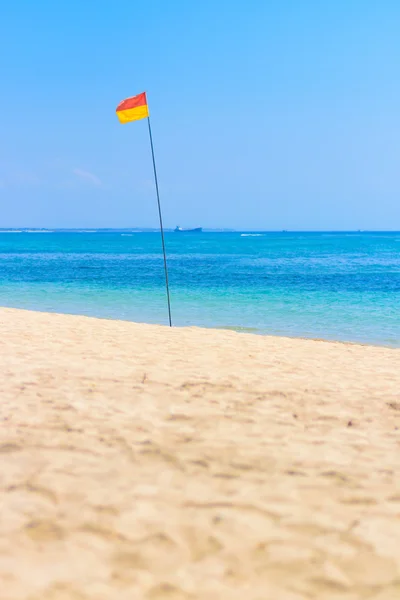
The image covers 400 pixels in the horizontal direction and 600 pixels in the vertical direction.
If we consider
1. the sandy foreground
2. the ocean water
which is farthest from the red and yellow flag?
the sandy foreground

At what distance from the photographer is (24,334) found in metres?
9.62

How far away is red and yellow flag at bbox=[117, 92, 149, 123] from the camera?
12.5 m

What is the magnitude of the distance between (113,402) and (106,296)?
18565 millimetres

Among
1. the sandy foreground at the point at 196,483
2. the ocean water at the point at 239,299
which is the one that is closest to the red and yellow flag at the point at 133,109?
the ocean water at the point at 239,299

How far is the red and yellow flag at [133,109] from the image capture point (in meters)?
12.5

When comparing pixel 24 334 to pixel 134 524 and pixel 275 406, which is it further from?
pixel 134 524

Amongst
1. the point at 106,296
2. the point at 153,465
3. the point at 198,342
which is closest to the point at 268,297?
the point at 106,296

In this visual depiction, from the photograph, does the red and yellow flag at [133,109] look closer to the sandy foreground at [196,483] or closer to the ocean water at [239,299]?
the ocean water at [239,299]

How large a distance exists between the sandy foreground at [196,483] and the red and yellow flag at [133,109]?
7.52 meters

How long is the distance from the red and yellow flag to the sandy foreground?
752 centimetres

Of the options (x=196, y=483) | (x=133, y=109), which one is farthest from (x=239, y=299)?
(x=196, y=483)

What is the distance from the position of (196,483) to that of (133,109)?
10691 mm

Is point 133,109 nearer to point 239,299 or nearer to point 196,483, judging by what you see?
point 196,483

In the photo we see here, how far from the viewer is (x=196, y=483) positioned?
378 centimetres
